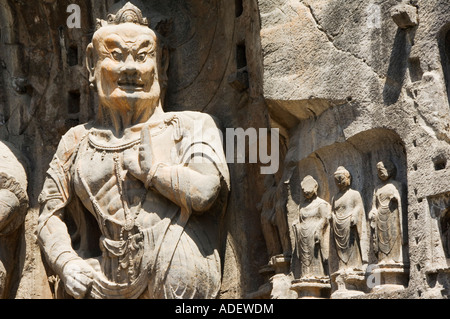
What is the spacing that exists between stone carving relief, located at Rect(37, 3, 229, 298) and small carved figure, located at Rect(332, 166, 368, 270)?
3.37 feet

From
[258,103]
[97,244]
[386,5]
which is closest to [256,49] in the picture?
[258,103]

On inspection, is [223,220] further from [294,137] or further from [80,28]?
[80,28]

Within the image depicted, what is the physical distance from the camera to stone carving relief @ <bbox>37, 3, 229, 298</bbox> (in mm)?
10086

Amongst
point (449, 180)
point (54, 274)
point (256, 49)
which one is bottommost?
point (54, 274)

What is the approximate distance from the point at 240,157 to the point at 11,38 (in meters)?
2.34

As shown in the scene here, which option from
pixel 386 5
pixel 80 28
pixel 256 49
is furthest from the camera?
pixel 80 28

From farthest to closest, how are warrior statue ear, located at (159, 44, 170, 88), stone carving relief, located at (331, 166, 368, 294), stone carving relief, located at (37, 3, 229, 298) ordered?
warrior statue ear, located at (159, 44, 170, 88) < stone carving relief, located at (37, 3, 229, 298) < stone carving relief, located at (331, 166, 368, 294)

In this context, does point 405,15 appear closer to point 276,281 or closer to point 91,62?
point 276,281

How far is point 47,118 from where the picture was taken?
11.3 meters

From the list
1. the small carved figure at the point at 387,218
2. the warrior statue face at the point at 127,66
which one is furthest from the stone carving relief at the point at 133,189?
the small carved figure at the point at 387,218

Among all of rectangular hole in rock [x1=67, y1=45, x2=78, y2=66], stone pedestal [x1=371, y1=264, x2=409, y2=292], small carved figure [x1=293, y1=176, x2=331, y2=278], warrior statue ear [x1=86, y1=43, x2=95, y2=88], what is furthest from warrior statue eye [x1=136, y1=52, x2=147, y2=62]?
stone pedestal [x1=371, y1=264, x2=409, y2=292]

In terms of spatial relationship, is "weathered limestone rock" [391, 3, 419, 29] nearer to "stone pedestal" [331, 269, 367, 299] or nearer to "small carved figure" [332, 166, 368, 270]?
"small carved figure" [332, 166, 368, 270]

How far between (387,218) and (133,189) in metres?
2.02

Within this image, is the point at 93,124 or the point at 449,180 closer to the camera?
the point at 449,180
